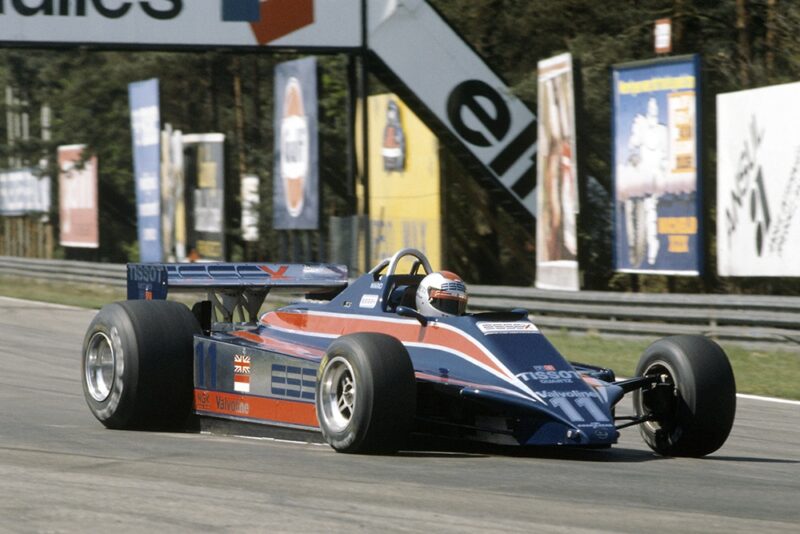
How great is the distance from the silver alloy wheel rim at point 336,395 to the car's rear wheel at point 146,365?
182 cm

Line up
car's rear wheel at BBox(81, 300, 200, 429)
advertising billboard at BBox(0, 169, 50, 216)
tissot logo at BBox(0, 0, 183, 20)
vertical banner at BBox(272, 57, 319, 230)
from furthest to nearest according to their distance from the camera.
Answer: advertising billboard at BBox(0, 169, 50, 216), vertical banner at BBox(272, 57, 319, 230), tissot logo at BBox(0, 0, 183, 20), car's rear wheel at BBox(81, 300, 200, 429)

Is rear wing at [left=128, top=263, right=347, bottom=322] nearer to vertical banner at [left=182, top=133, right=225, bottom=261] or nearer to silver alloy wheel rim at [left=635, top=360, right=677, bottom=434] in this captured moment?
silver alloy wheel rim at [left=635, top=360, right=677, bottom=434]

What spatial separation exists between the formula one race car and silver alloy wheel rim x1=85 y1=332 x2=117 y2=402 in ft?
0.03

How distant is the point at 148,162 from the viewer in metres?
32.5

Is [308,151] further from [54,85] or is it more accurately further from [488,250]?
[54,85]

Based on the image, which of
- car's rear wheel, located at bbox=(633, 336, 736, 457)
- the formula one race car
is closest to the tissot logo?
the formula one race car

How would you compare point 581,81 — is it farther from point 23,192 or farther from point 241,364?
point 23,192

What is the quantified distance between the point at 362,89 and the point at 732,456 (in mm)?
17333

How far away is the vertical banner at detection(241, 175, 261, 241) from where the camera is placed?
34.2 meters

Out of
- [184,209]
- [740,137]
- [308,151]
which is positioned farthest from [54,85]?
[740,137]

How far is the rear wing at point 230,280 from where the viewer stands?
37.8 feet

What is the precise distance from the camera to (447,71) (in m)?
25.8

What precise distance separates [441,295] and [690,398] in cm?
175

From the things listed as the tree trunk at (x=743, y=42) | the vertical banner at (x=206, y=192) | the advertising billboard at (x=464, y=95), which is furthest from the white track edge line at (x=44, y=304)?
the tree trunk at (x=743, y=42)
